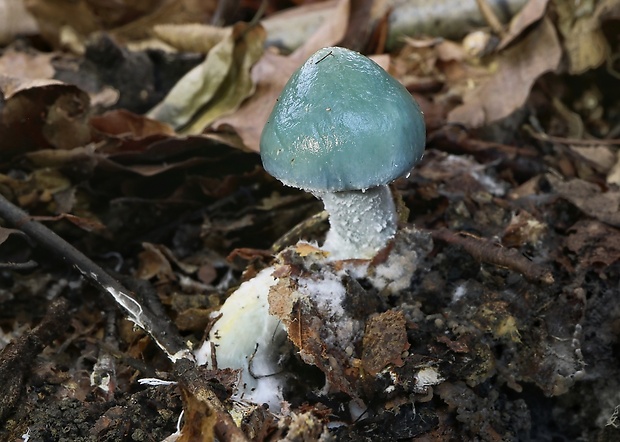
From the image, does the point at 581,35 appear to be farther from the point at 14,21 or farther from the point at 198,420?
the point at 14,21

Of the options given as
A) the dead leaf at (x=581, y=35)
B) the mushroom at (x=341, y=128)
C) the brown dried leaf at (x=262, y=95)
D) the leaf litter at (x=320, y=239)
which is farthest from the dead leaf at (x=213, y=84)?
the dead leaf at (x=581, y=35)

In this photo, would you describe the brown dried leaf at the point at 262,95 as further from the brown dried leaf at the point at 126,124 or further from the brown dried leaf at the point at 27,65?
the brown dried leaf at the point at 27,65

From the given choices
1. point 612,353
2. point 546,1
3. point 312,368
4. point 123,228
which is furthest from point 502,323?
point 546,1

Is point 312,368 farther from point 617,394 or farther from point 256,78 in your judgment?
point 256,78

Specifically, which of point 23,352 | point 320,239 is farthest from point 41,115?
point 320,239

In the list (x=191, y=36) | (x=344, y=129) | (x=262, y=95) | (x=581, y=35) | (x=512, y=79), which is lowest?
(x=191, y=36)
